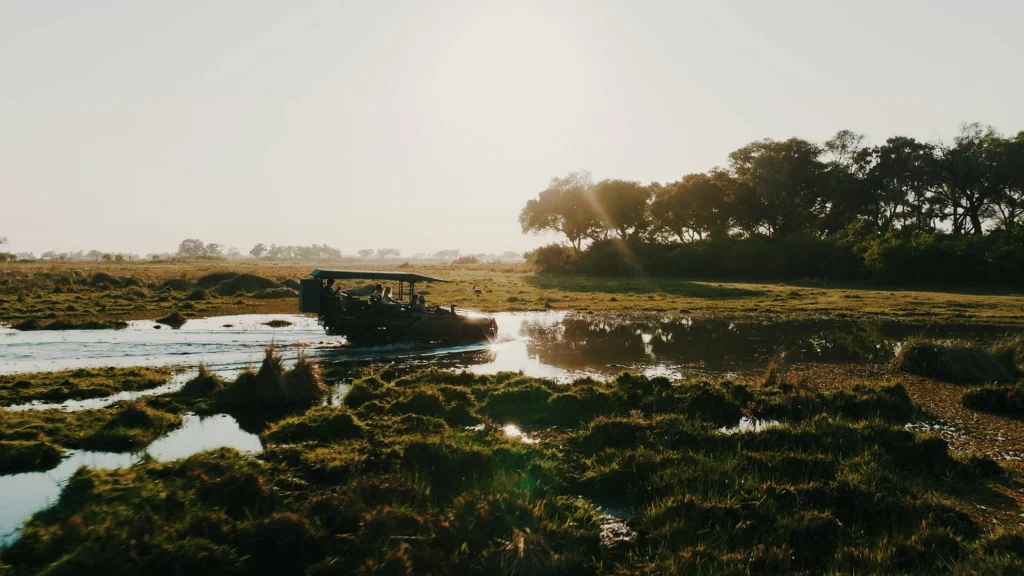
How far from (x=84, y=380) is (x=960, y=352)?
22200 millimetres

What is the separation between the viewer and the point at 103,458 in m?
9.58

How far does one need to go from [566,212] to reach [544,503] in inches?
3202

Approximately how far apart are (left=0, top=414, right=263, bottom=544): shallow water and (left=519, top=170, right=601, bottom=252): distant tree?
74.6 m

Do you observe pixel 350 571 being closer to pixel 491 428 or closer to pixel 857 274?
pixel 491 428

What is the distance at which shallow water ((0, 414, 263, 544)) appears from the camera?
25.1 ft

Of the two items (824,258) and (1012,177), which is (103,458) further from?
(1012,177)

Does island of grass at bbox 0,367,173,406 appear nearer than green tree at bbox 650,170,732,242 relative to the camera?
Yes

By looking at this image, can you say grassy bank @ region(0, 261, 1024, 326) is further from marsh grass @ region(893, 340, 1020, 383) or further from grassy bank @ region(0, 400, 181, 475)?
grassy bank @ region(0, 400, 181, 475)

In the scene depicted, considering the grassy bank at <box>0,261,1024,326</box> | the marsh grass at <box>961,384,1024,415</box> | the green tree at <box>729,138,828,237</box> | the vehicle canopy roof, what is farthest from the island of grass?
the green tree at <box>729,138,828,237</box>

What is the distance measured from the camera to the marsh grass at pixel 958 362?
52.7ft

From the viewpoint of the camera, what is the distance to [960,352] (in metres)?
16.6

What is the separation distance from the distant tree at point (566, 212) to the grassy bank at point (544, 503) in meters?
74.8

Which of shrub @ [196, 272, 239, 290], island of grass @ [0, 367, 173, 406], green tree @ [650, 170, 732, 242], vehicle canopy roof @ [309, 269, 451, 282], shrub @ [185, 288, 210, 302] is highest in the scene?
green tree @ [650, 170, 732, 242]

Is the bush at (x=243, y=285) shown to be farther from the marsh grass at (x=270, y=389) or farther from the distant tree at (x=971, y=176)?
the distant tree at (x=971, y=176)
